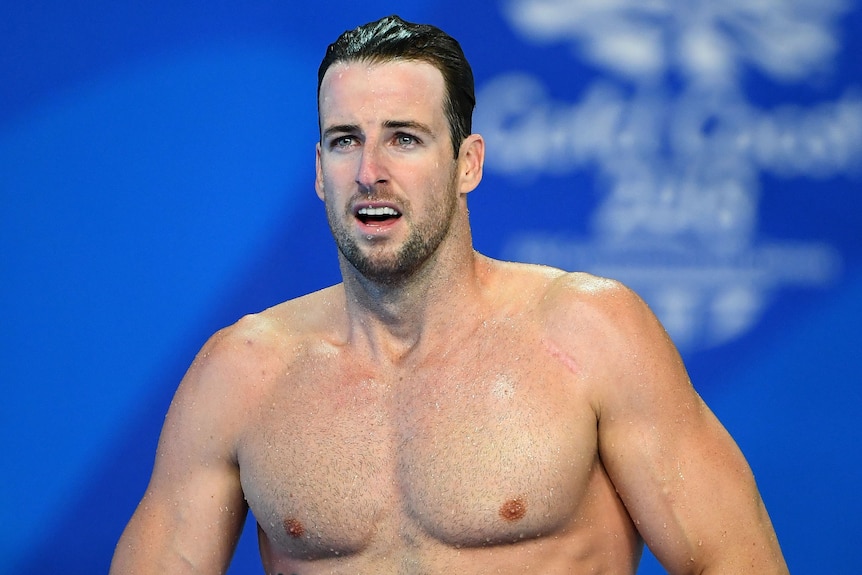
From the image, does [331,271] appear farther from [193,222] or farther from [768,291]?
[768,291]

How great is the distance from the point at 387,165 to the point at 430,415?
0.94 ft

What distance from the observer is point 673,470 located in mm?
1367

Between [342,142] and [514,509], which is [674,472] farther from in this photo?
[342,142]

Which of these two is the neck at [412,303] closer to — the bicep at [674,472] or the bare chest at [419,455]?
the bare chest at [419,455]

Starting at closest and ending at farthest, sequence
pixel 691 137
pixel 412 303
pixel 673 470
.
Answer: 1. pixel 673 470
2. pixel 412 303
3. pixel 691 137

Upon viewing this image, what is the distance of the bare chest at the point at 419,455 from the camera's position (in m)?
1.38

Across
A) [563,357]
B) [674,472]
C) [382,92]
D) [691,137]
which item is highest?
[691,137]

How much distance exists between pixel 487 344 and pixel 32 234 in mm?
1063

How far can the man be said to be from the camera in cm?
138

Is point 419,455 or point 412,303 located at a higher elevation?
point 412,303

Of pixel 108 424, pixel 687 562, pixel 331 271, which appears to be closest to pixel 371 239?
pixel 687 562

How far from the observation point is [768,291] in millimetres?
2092

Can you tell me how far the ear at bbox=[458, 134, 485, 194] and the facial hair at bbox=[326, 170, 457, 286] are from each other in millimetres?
48

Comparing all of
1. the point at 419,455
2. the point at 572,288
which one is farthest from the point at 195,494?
the point at 572,288
